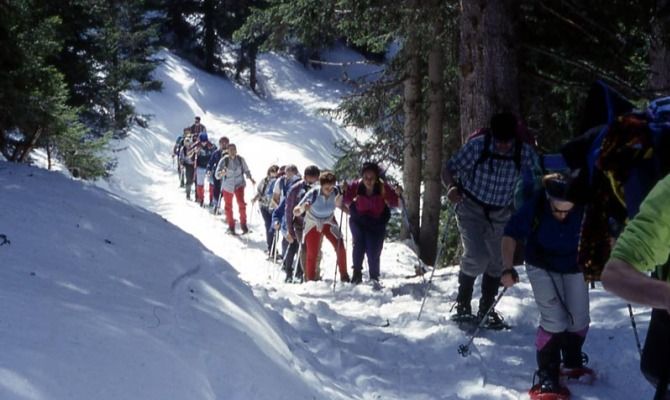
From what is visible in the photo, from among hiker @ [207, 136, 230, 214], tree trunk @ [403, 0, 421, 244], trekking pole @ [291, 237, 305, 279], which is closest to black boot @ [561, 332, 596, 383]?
trekking pole @ [291, 237, 305, 279]

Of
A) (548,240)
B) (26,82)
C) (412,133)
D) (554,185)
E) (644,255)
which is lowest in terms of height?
(412,133)

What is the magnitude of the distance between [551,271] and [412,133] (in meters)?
9.46

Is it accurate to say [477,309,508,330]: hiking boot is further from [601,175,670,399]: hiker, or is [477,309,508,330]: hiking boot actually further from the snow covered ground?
[601,175,670,399]: hiker

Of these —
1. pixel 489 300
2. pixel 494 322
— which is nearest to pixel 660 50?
pixel 489 300

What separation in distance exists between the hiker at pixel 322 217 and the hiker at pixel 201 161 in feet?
33.4

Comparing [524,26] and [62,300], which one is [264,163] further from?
[62,300]

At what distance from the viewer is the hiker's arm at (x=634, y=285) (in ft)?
7.63

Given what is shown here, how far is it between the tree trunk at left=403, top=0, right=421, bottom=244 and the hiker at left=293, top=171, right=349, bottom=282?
11.0 feet

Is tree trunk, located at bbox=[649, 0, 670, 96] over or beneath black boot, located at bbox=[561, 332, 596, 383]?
over

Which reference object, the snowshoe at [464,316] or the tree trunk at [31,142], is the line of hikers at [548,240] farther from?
the tree trunk at [31,142]

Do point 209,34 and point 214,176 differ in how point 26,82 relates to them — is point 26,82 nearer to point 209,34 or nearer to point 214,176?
point 214,176

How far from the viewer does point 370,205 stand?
10.2 metres

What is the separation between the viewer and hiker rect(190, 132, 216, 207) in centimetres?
2106

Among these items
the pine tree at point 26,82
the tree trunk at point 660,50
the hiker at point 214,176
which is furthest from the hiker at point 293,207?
the hiker at point 214,176
